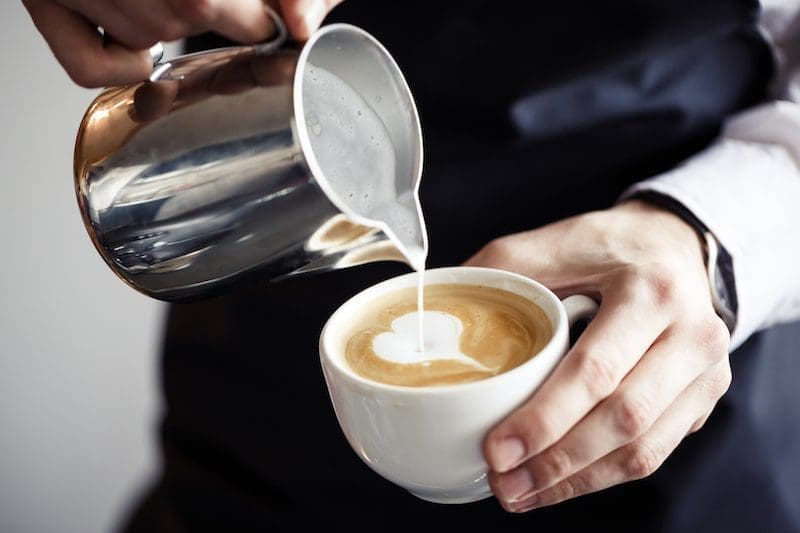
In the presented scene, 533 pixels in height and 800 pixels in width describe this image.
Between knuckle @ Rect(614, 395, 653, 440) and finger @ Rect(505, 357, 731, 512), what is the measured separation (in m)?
0.05

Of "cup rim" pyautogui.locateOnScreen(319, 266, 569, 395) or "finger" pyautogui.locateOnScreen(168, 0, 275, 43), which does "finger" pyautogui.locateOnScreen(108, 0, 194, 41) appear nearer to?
"finger" pyautogui.locateOnScreen(168, 0, 275, 43)

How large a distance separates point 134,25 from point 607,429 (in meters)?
0.49

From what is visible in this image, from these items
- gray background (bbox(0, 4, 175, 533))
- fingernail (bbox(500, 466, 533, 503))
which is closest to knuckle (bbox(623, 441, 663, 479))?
fingernail (bbox(500, 466, 533, 503))

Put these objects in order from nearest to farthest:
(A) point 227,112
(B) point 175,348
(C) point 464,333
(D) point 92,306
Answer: (A) point 227,112
(C) point 464,333
(B) point 175,348
(D) point 92,306

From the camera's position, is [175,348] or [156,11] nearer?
[156,11]

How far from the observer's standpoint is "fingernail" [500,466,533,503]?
65cm

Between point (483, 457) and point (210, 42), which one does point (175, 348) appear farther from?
point (483, 457)

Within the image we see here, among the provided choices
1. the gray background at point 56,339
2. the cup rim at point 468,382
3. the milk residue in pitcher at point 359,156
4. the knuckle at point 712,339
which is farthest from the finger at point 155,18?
the gray background at point 56,339

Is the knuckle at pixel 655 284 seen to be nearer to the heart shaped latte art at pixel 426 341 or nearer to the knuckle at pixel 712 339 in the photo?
the knuckle at pixel 712 339

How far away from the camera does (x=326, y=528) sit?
3.50ft

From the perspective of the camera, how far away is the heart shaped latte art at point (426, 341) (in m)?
0.72

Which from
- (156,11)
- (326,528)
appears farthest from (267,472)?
(156,11)

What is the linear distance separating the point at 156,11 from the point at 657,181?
1.78 feet

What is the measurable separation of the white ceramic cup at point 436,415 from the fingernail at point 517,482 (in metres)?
0.02
